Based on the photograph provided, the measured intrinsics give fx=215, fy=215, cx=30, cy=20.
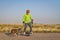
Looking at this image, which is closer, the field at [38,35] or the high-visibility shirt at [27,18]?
the field at [38,35]

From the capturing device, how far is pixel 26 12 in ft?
52.7

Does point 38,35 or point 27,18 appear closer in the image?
point 27,18

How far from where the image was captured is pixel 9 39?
13820 millimetres

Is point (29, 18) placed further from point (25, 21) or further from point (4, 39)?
point (4, 39)

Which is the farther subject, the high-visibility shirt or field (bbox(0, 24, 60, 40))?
the high-visibility shirt

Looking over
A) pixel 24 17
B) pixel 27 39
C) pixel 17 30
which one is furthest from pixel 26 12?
pixel 27 39

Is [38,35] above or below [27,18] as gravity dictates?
below

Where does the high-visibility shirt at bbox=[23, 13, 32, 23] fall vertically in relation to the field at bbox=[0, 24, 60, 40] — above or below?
above

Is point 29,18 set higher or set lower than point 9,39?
higher

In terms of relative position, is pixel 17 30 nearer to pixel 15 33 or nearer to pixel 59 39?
pixel 15 33

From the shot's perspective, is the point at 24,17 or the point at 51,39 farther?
the point at 24,17

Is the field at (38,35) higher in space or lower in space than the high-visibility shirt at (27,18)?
lower

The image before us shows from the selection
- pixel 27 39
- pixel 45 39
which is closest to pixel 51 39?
pixel 45 39

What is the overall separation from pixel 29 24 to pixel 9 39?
2.79 m
